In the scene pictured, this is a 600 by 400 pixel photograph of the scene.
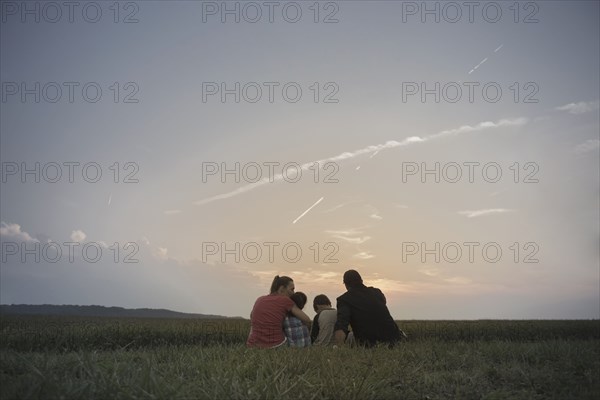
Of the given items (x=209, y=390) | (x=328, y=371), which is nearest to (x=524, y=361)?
(x=328, y=371)

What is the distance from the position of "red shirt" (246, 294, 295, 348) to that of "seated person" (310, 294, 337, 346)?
106 cm

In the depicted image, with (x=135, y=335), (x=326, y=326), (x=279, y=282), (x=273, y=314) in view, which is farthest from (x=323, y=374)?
(x=135, y=335)

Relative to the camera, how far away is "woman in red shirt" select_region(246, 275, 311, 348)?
10.4m

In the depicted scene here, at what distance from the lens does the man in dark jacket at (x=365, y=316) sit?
10375 millimetres

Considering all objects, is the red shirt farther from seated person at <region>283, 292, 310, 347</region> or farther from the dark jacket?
the dark jacket

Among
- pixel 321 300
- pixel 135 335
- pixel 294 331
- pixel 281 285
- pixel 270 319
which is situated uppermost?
pixel 281 285

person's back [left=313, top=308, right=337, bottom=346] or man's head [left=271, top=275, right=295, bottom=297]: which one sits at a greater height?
man's head [left=271, top=275, right=295, bottom=297]

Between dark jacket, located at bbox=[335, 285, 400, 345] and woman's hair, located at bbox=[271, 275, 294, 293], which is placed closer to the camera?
dark jacket, located at bbox=[335, 285, 400, 345]

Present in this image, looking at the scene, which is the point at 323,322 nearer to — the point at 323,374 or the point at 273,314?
the point at 273,314

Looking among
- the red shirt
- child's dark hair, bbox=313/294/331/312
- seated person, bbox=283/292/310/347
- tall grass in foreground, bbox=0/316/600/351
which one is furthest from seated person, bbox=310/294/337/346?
tall grass in foreground, bbox=0/316/600/351

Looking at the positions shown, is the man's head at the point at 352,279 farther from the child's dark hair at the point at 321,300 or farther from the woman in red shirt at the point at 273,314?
the child's dark hair at the point at 321,300

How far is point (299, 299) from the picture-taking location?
11102 millimetres

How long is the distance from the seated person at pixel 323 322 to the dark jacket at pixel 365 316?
764 mm

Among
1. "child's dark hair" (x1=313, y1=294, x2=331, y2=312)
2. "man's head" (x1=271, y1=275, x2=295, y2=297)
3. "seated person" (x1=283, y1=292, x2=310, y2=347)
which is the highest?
"man's head" (x1=271, y1=275, x2=295, y2=297)
